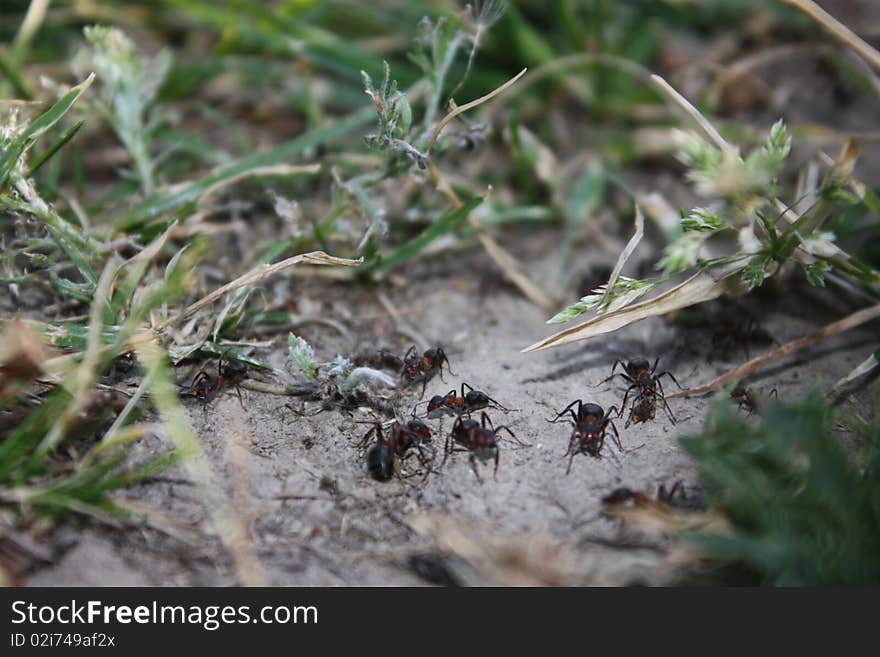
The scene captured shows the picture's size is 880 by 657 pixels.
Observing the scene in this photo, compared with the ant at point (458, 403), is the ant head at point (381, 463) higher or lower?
lower

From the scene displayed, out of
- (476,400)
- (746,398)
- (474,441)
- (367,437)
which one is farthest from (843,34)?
(367,437)

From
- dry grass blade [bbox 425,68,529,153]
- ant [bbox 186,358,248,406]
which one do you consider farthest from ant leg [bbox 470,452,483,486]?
dry grass blade [bbox 425,68,529,153]

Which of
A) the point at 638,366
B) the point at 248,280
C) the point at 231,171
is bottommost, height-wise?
the point at 638,366

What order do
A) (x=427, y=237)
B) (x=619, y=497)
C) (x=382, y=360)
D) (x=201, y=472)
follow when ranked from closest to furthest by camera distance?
1. (x=619, y=497)
2. (x=201, y=472)
3. (x=382, y=360)
4. (x=427, y=237)

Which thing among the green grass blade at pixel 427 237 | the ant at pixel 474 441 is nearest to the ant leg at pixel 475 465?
the ant at pixel 474 441

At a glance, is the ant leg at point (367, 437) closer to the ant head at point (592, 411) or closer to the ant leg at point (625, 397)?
the ant head at point (592, 411)

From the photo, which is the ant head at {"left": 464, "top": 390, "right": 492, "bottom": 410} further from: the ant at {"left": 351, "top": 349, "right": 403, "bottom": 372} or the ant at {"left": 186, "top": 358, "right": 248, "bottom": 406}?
the ant at {"left": 186, "top": 358, "right": 248, "bottom": 406}

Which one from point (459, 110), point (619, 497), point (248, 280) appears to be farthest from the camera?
point (459, 110)

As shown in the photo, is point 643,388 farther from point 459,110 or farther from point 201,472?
point 201,472
